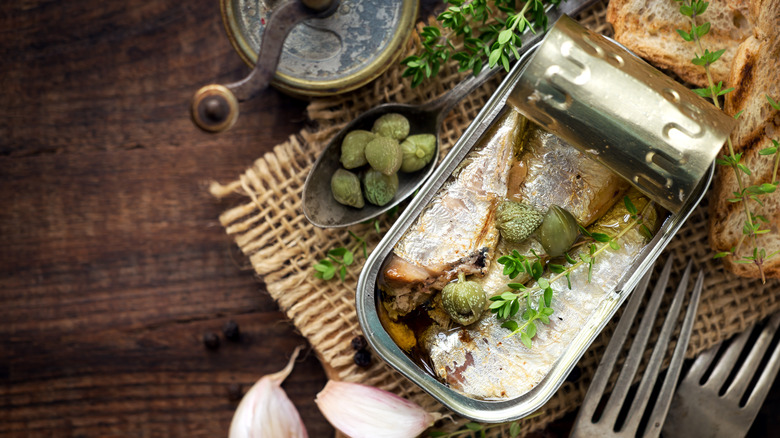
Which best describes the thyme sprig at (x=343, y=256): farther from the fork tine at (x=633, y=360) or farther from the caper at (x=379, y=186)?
the fork tine at (x=633, y=360)

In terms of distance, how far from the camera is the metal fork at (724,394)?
126cm

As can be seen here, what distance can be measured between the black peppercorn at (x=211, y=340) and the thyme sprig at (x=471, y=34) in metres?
0.76

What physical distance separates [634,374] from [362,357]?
0.59 metres

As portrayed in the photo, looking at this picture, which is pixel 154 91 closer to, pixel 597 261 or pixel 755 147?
pixel 597 261

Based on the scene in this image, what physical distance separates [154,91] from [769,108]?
134 cm

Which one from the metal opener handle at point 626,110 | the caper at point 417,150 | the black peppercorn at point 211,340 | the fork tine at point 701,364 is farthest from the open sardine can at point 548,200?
the black peppercorn at point 211,340

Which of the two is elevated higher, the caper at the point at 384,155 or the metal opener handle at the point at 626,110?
the metal opener handle at the point at 626,110

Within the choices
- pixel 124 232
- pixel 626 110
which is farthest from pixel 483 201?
pixel 124 232

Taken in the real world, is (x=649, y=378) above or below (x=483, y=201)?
below

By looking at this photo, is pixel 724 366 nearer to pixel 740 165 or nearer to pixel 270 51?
pixel 740 165

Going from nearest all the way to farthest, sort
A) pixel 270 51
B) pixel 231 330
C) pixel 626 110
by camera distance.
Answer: pixel 626 110, pixel 270 51, pixel 231 330

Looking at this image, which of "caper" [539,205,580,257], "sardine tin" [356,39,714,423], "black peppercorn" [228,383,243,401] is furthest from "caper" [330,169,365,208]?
"black peppercorn" [228,383,243,401]

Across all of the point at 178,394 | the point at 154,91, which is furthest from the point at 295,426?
the point at 154,91

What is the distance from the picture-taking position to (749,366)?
1265mm
